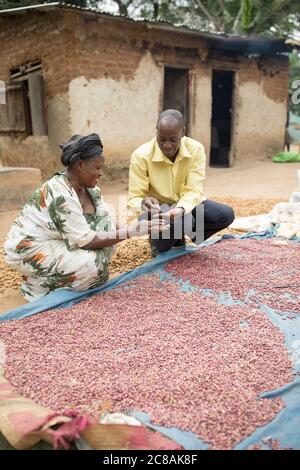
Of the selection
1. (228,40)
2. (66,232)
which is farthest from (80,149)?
(228,40)

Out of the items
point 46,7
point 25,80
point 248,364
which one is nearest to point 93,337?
point 248,364

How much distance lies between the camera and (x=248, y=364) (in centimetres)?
185

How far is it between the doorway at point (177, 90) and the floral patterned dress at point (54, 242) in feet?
23.0

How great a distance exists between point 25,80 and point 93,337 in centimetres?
694

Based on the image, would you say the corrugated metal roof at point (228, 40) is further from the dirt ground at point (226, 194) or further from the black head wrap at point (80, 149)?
the black head wrap at point (80, 149)

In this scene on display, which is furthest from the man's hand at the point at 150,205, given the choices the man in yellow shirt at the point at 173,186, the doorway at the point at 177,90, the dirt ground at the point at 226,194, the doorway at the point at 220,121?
the doorway at the point at 220,121

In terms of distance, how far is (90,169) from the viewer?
2484 mm

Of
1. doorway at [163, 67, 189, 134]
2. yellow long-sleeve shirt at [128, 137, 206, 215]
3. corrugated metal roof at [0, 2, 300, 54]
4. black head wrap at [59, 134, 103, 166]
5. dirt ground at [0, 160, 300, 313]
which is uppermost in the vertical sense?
corrugated metal roof at [0, 2, 300, 54]

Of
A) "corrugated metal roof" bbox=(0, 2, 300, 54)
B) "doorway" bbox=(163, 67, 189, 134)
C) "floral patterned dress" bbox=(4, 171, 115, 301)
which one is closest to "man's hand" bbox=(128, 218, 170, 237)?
"floral patterned dress" bbox=(4, 171, 115, 301)

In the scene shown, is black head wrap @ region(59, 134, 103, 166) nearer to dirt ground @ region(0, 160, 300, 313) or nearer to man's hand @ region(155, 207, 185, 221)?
man's hand @ region(155, 207, 185, 221)

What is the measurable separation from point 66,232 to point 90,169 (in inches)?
16.3

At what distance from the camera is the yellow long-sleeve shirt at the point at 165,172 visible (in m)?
3.20

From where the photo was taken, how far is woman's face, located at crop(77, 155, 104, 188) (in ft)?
8.12

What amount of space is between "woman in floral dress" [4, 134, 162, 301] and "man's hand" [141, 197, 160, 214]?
28cm
